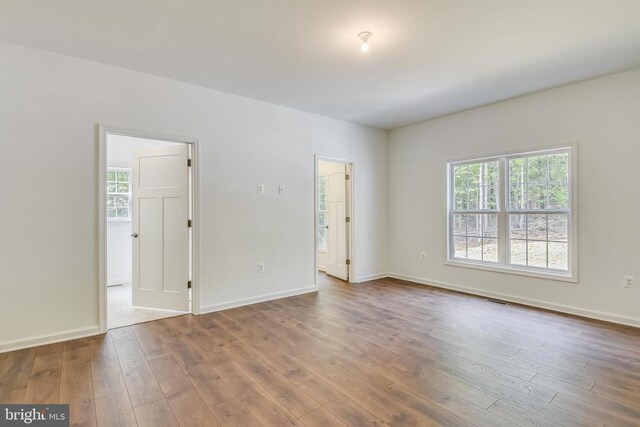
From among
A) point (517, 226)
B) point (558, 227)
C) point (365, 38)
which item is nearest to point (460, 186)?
point (517, 226)

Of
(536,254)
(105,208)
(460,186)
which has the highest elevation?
(460,186)

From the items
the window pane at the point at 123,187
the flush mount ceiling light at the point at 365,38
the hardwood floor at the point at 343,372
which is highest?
the flush mount ceiling light at the point at 365,38

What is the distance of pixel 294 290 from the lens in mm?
4480

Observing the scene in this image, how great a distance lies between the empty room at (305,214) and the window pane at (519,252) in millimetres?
35

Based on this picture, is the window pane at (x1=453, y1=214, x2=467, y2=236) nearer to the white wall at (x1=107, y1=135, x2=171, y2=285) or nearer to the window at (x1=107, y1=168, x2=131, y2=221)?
the white wall at (x1=107, y1=135, x2=171, y2=285)

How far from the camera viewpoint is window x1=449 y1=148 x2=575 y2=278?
12.4 feet

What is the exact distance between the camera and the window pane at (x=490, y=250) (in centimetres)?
438

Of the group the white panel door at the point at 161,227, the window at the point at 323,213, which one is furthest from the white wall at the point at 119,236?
the window at the point at 323,213

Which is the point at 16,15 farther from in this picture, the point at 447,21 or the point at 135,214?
the point at 447,21

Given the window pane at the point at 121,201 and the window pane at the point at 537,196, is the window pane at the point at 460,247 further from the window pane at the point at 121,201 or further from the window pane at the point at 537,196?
the window pane at the point at 121,201

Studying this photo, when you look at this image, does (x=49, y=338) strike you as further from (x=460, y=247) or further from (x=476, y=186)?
(x=476, y=186)

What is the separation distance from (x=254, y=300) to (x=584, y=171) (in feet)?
13.9

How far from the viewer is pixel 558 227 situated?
150 inches

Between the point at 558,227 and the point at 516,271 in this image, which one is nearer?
the point at 558,227
